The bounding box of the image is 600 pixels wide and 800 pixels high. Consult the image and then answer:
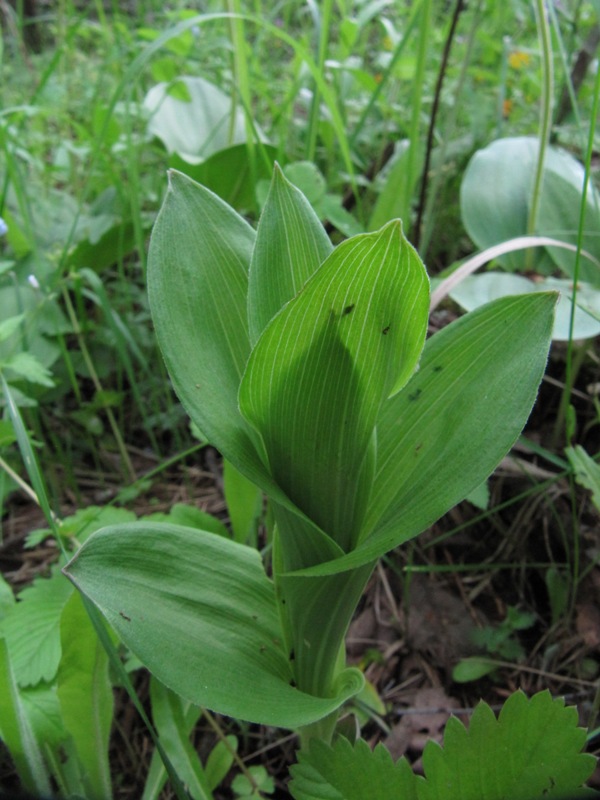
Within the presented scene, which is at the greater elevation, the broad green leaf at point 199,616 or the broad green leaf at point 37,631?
the broad green leaf at point 199,616

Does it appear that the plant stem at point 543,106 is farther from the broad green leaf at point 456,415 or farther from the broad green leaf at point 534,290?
the broad green leaf at point 456,415

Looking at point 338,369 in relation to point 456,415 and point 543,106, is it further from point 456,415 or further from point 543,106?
point 543,106

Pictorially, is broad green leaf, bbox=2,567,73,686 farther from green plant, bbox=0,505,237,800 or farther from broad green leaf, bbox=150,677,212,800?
broad green leaf, bbox=150,677,212,800

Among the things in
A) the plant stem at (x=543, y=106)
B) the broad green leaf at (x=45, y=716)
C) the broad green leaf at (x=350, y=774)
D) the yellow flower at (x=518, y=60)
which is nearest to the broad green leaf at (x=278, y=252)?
the broad green leaf at (x=350, y=774)

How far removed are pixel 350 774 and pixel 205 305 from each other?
0.42 m

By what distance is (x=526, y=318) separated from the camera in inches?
19.9

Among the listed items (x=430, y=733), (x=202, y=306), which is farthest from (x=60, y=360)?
(x=430, y=733)

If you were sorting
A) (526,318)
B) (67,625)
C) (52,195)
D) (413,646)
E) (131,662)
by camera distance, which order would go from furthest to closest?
(52,195) < (413,646) < (131,662) < (67,625) < (526,318)

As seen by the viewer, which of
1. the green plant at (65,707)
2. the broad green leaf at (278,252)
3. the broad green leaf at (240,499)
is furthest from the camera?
the broad green leaf at (240,499)

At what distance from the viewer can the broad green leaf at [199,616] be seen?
1.74ft

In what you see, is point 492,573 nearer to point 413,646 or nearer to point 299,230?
point 413,646

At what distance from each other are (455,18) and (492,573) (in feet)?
3.43

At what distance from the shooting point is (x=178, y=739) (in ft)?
2.33

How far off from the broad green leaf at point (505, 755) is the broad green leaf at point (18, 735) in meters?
0.39
